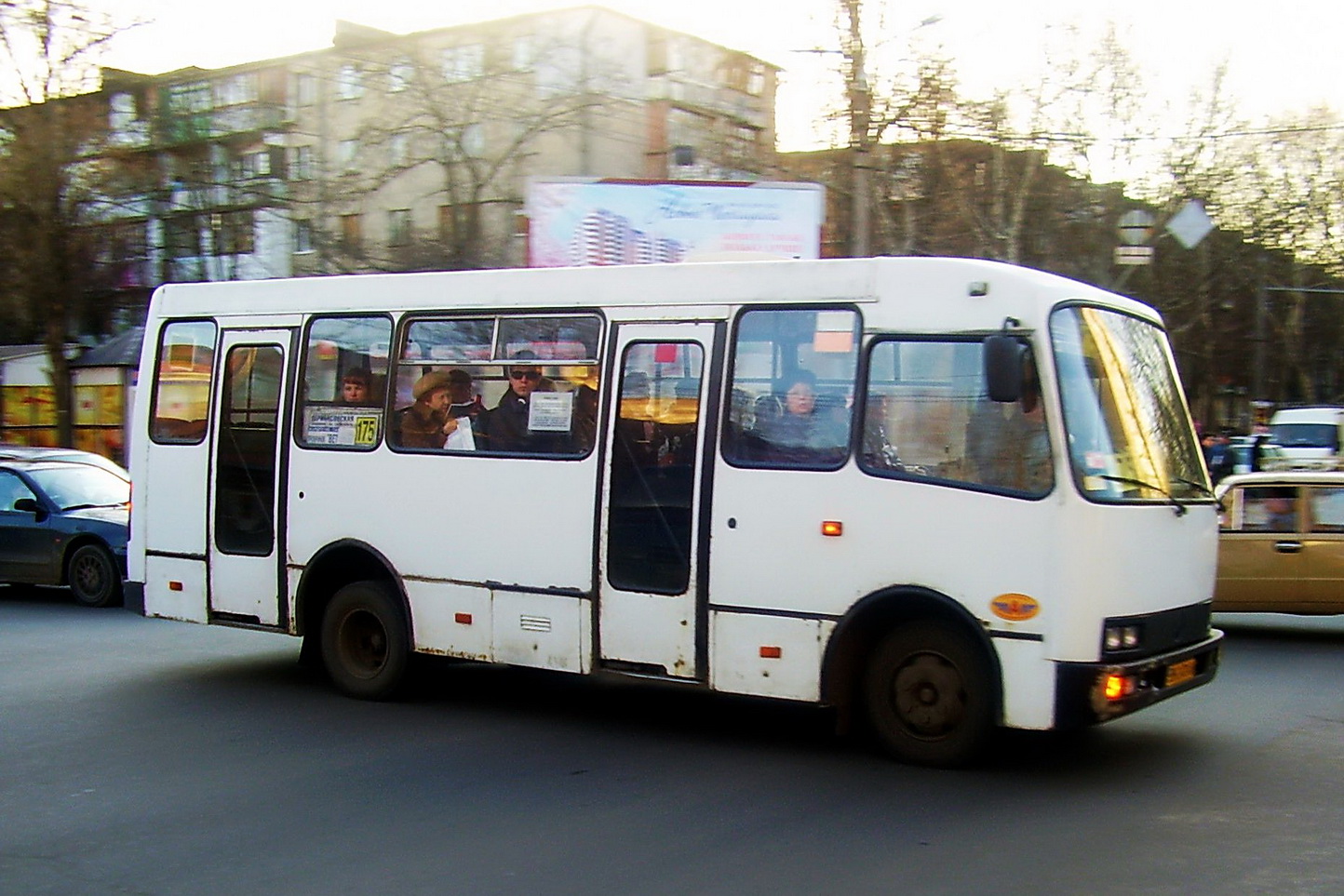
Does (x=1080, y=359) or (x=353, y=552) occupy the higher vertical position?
(x=1080, y=359)

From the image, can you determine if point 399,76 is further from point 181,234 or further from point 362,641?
point 362,641

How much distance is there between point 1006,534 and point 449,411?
3888 millimetres

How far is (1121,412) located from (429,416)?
174 inches

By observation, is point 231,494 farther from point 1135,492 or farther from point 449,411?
point 1135,492

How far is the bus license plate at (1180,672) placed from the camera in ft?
23.7

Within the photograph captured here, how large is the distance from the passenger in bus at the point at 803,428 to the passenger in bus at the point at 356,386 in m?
3.16

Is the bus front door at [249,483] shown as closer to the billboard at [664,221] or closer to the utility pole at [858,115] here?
the billboard at [664,221]

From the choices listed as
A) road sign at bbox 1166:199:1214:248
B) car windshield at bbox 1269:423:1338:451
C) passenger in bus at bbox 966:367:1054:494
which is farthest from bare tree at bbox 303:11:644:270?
passenger in bus at bbox 966:367:1054:494

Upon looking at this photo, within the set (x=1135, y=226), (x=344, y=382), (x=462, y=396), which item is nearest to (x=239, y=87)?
(x=1135, y=226)

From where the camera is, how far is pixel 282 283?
33.2ft

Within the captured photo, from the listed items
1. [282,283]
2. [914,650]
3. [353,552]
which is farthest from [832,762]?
[282,283]

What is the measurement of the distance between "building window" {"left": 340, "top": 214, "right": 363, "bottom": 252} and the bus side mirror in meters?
22.1

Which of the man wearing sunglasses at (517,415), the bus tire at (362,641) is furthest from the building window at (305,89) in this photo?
the man wearing sunglasses at (517,415)

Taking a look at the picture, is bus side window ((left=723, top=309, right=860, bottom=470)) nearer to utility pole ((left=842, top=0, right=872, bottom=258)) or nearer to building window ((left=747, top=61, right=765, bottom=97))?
utility pole ((left=842, top=0, right=872, bottom=258))
